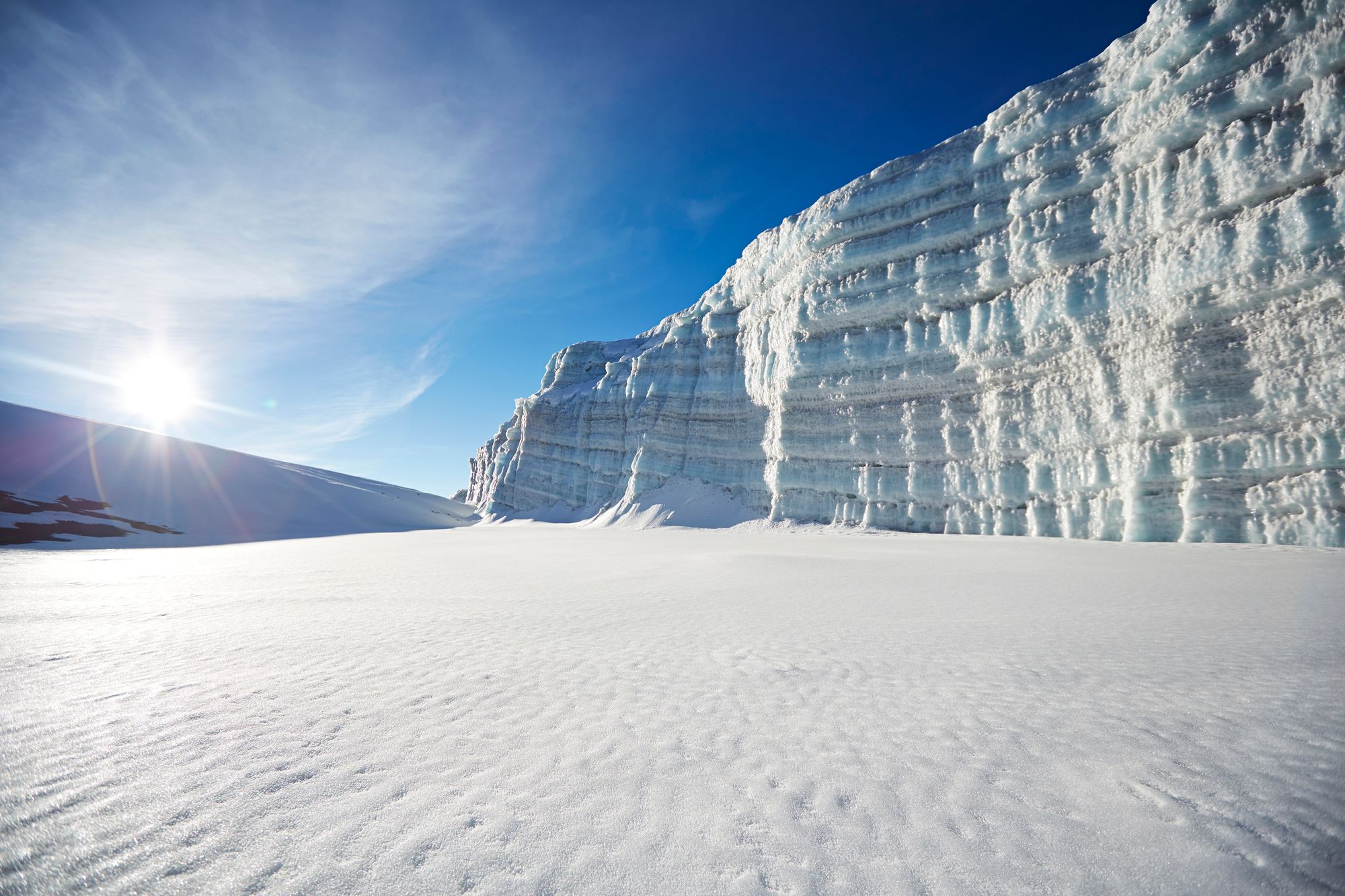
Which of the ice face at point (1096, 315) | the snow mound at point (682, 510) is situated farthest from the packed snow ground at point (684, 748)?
the snow mound at point (682, 510)

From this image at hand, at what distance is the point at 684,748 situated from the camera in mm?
2959

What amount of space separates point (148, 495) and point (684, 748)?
39.3 m

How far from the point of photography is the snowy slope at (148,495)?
20688 mm

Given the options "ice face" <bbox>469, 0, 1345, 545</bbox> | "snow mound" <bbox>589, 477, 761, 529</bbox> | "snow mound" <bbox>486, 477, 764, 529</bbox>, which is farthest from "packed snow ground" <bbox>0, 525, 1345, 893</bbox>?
"snow mound" <bbox>589, 477, 761, 529</bbox>

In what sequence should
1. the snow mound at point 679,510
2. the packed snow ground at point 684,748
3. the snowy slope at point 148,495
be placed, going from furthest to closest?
the snow mound at point 679,510, the snowy slope at point 148,495, the packed snow ground at point 684,748

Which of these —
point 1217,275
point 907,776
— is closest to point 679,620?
point 907,776

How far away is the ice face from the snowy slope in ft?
86.1

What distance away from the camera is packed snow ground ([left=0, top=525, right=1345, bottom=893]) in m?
2.03

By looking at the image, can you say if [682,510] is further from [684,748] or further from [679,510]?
[684,748]

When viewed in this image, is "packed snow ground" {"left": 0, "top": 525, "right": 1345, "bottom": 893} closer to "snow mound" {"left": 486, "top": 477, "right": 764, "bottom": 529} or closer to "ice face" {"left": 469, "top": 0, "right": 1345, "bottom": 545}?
"ice face" {"left": 469, "top": 0, "right": 1345, "bottom": 545}

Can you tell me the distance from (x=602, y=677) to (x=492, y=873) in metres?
2.17

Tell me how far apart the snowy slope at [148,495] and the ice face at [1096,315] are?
2623cm

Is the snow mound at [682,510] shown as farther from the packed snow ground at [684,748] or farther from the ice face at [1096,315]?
the packed snow ground at [684,748]

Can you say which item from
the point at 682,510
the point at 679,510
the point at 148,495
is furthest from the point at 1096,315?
the point at 148,495
